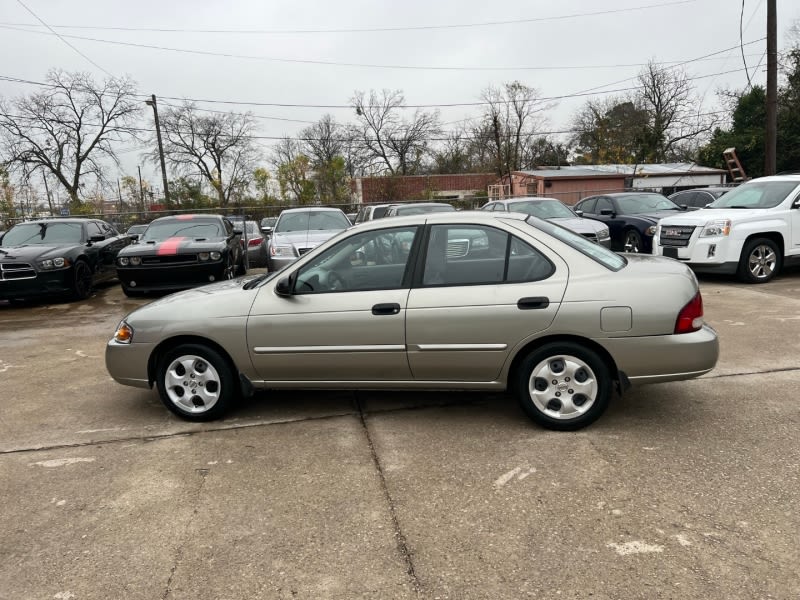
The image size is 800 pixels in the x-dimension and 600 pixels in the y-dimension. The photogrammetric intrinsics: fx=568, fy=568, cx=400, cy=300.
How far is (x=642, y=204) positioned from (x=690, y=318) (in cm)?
1068

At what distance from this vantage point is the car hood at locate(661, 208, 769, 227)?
31.0ft

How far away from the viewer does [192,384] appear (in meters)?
4.38

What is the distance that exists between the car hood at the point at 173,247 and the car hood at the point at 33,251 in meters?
1.15

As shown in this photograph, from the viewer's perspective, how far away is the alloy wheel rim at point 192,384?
14.3 feet

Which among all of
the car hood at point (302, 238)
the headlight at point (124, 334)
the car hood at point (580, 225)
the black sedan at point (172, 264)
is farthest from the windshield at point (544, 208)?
the headlight at point (124, 334)

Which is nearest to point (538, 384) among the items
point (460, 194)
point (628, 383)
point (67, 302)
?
point (628, 383)

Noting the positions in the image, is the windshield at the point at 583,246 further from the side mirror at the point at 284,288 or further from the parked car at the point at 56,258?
the parked car at the point at 56,258

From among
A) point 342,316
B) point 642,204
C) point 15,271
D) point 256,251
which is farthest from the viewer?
point 256,251

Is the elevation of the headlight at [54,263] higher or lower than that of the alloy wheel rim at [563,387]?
higher

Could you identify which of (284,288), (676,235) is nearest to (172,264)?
(284,288)

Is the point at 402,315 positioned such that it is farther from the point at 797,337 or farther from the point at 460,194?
the point at 460,194

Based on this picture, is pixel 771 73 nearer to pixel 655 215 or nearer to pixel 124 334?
pixel 655 215

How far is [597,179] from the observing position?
37.0m

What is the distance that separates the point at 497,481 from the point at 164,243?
853 cm
